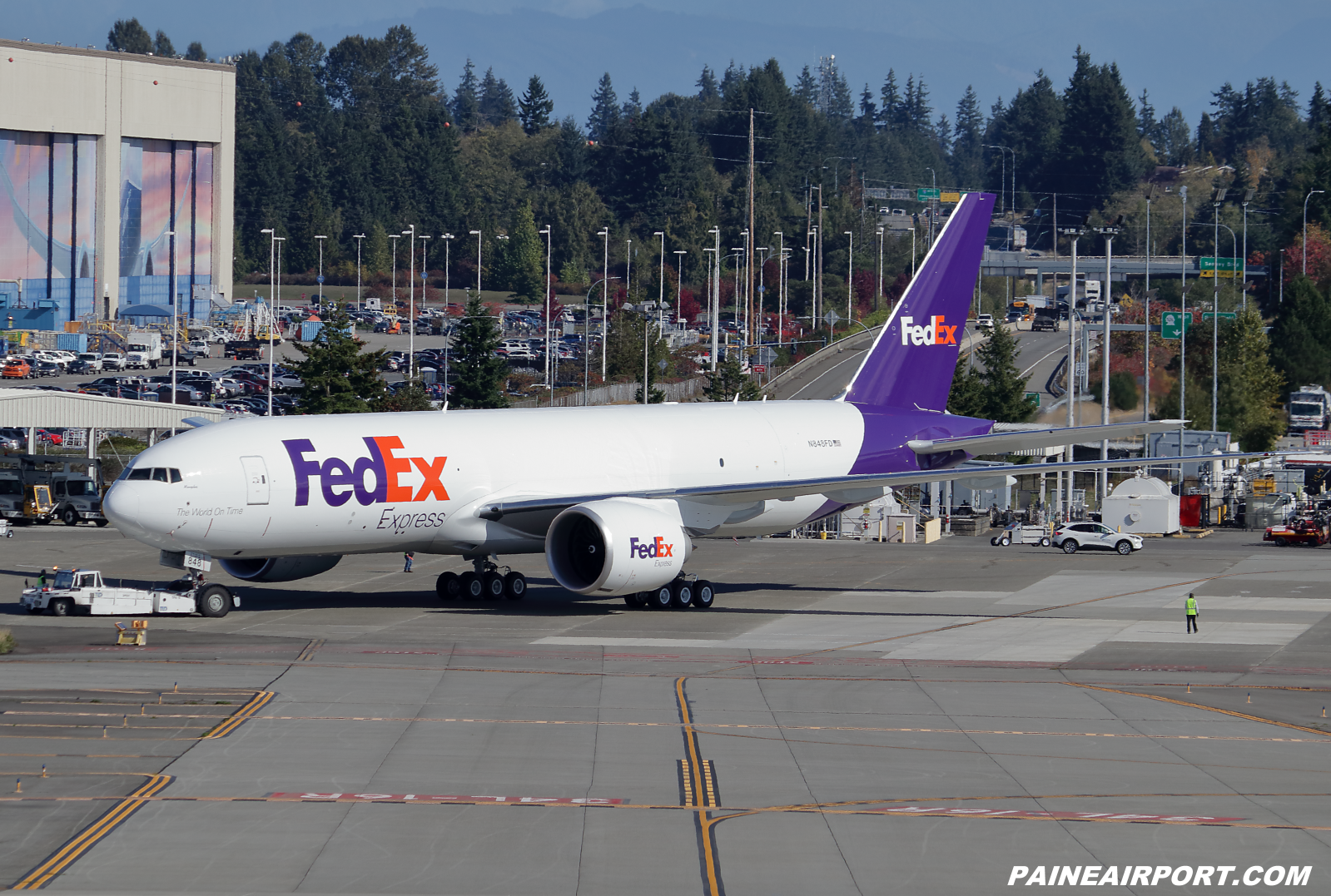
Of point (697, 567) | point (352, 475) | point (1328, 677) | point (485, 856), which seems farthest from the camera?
point (697, 567)

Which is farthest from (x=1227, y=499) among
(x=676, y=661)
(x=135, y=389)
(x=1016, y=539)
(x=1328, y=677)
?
(x=135, y=389)

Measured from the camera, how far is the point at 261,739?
2558cm

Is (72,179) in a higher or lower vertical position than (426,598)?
higher

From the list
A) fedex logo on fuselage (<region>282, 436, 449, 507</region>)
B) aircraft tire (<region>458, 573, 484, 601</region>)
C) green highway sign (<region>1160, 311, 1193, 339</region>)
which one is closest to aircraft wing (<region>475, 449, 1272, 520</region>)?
fedex logo on fuselage (<region>282, 436, 449, 507</region>)

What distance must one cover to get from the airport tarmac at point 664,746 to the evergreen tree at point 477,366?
169ft

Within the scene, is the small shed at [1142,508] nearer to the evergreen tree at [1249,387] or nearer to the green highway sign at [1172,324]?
the green highway sign at [1172,324]

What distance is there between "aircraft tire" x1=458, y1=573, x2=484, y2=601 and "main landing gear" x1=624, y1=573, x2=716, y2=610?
4.50 m

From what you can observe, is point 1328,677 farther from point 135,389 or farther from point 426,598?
point 135,389

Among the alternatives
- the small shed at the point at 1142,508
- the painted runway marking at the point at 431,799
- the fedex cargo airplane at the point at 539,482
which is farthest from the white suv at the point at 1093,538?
the painted runway marking at the point at 431,799

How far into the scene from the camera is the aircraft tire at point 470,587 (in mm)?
45062

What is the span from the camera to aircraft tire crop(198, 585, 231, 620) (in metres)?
40.6

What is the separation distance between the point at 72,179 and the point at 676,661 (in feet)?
471

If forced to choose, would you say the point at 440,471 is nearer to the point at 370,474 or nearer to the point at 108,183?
the point at 370,474

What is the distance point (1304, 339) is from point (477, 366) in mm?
76831
